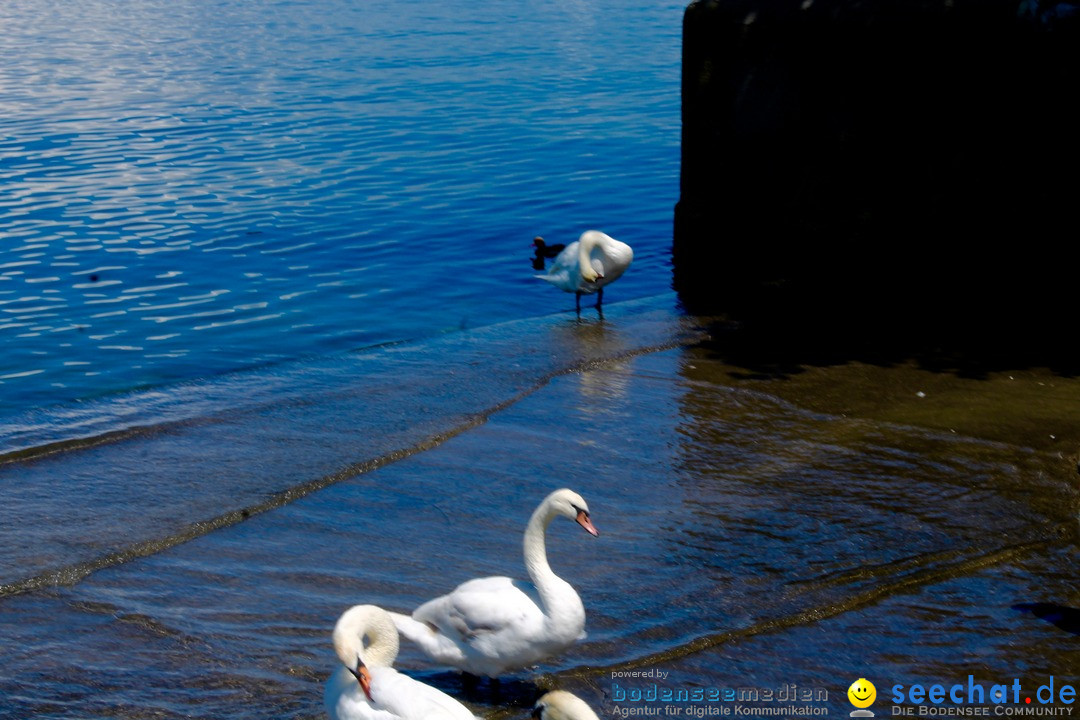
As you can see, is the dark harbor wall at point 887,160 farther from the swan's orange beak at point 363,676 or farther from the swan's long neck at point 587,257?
the swan's orange beak at point 363,676

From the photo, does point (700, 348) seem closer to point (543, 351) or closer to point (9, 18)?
point (543, 351)

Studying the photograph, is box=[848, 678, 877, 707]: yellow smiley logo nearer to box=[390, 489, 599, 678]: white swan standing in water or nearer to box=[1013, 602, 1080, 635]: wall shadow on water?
box=[1013, 602, 1080, 635]: wall shadow on water

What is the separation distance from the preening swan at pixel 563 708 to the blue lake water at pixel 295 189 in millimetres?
7964

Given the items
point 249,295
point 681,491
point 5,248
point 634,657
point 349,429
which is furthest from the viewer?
point 5,248

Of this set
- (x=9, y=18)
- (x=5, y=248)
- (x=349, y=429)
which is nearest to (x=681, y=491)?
(x=349, y=429)

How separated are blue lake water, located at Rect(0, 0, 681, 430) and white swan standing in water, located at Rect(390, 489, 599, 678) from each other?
275 inches

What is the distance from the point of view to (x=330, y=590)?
23.1 feet

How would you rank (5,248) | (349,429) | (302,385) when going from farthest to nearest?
(5,248)
(302,385)
(349,429)

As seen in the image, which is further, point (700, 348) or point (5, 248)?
point (5, 248)

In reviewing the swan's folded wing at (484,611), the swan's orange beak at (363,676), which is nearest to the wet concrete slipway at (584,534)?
the swan's folded wing at (484,611)

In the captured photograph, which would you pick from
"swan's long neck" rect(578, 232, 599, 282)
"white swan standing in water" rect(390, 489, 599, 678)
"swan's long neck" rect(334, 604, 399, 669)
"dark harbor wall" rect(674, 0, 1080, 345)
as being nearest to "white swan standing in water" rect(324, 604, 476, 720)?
"swan's long neck" rect(334, 604, 399, 669)

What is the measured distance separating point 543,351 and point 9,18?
4303 centimetres

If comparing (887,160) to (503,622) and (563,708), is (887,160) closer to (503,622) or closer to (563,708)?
(503,622)

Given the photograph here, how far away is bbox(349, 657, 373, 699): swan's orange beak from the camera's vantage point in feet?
15.9
